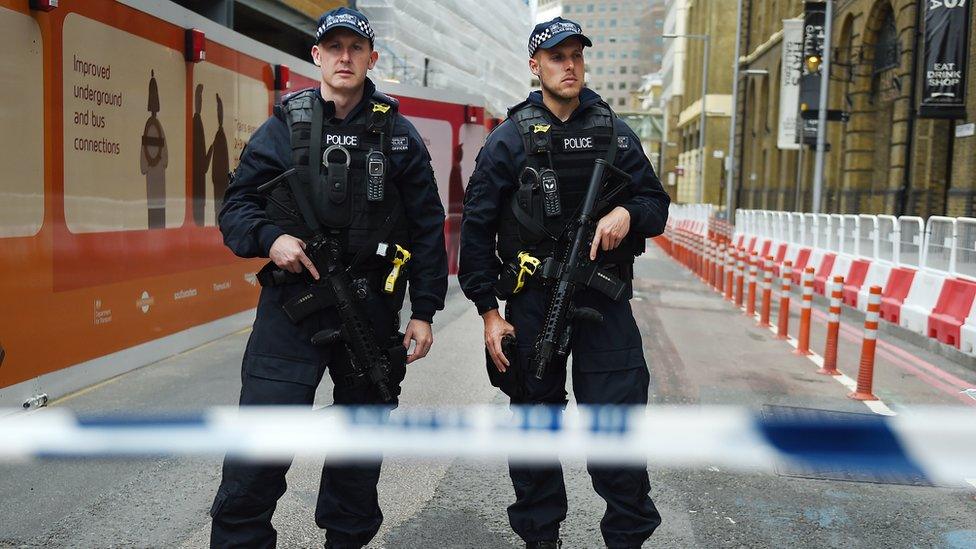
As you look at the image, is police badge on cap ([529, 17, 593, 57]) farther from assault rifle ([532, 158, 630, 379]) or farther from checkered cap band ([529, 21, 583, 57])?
assault rifle ([532, 158, 630, 379])

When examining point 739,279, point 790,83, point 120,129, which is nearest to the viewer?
point 120,129

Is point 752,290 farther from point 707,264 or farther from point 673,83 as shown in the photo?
point 673,83

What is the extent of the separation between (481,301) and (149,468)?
2.57m

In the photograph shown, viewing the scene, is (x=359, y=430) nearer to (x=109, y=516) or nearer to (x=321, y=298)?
(x=321, y=298)

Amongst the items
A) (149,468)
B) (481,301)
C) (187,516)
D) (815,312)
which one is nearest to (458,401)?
(149,468)

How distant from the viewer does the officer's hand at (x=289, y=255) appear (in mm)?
3650

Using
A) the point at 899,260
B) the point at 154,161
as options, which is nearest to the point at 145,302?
the point at 154,161

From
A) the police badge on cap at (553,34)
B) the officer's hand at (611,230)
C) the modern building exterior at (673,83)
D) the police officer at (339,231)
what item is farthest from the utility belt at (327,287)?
the modern building exterior at (673,83)

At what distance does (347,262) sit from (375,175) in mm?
351

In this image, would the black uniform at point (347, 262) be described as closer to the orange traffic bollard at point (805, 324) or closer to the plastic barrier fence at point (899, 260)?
the orange traffic bollard at point (805, 324)

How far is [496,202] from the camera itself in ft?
13.5

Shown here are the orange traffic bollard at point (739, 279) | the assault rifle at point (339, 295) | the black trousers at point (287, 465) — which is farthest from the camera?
the orange traffic bollard at point (739, 279)

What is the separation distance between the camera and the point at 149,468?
5633 millimetres

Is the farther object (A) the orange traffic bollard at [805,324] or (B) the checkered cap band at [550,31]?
(A) the orange traffic bollard at [805,324]
